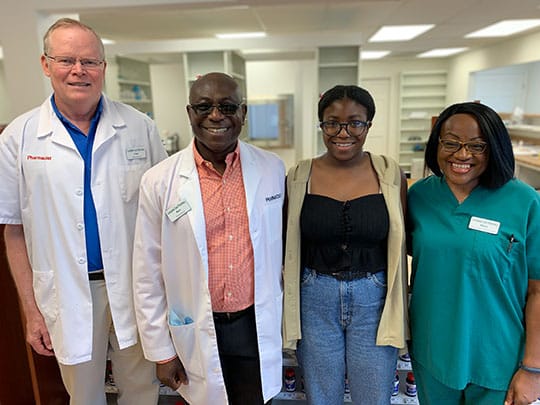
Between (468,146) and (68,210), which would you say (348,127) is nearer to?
(468,146)

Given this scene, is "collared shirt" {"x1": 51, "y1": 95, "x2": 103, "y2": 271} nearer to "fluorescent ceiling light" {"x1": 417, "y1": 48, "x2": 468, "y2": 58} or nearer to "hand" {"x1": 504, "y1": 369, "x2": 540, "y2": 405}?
"hand" {"x1": 504, "y1": 369, "x2": 540, "y2": 405}

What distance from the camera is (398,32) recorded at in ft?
17.3

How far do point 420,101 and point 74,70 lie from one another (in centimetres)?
814

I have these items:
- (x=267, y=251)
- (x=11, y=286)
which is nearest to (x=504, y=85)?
(x=267, y=251)

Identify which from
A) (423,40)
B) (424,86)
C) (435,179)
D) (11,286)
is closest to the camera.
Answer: (435,179)

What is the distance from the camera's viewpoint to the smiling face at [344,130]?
1.22m

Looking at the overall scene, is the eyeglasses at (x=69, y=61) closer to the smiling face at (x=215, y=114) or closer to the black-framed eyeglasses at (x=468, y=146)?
the smiling face at (x=215, y=114)

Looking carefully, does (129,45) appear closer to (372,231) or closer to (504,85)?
(372,231)

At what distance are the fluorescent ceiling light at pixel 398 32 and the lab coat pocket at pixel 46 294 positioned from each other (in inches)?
191

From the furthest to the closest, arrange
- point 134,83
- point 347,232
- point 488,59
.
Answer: point 488,59 < point 134,83 < point 347,232

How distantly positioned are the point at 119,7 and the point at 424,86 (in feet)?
23.9

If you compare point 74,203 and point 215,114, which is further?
point 74,203

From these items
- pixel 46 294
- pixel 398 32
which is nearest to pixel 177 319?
pixel 46 294

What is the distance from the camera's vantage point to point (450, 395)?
48.4 inches
